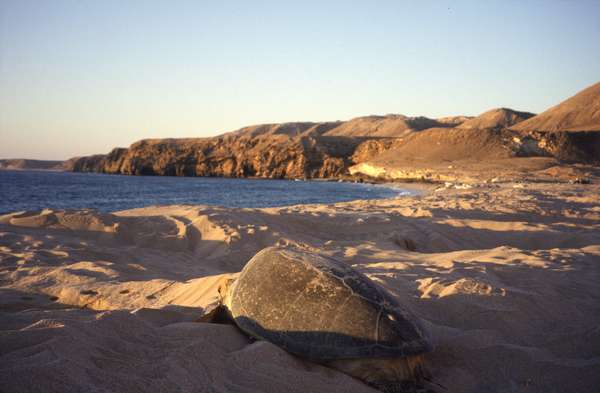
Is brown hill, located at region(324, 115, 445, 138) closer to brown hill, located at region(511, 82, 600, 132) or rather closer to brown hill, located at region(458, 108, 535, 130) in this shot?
brown hill, located at region(458, 108, 535, 130)

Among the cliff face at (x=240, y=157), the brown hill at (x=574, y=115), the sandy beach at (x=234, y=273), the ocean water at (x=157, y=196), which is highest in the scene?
the brown hill at (x=574, y=115)

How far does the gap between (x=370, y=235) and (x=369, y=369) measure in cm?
645

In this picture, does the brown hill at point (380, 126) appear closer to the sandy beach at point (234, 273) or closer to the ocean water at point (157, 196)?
the ocean water at point (157, 196)

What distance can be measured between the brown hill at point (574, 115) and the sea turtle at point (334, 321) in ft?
230

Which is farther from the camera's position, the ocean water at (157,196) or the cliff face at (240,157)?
the cliff face at (240,157)

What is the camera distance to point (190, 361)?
2627 millimetres

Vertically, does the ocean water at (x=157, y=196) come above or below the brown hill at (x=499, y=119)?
below

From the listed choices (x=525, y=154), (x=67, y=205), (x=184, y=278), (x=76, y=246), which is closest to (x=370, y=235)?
(x=184, y=278)

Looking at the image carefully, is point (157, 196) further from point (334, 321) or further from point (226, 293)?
point (334, 321)

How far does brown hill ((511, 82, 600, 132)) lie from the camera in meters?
64.1

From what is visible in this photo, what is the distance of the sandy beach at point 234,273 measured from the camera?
Answer: 8.30 feet

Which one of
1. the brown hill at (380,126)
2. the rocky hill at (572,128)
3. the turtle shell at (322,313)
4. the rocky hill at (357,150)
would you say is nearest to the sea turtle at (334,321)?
the turtle shell at (322,313)

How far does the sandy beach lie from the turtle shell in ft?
0.48

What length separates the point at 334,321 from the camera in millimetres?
2898
